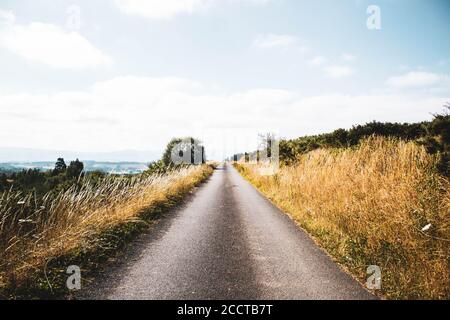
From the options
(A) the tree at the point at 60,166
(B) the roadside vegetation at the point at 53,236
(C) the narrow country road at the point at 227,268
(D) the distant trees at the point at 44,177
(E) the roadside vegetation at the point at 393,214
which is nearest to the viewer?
(C) the narrow country road at the point at 227,268

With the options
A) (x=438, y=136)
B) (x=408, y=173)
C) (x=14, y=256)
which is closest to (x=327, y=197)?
(x=408, y=173)

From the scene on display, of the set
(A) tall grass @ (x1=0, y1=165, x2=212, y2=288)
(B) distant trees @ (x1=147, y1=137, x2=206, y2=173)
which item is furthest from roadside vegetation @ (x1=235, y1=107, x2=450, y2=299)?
(B) distant trees @ (x1=147, y1=137, x2=206, y2=173)

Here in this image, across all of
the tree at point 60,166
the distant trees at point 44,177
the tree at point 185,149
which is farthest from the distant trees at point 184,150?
the distant trees at point 44,177

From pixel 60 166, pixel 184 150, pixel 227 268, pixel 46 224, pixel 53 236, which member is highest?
pixel 184 150

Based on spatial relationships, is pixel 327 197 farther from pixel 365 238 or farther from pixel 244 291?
pixel 244 291

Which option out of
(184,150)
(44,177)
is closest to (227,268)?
(44,177)

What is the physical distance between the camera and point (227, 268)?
532 cm

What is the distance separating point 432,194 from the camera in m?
5.80

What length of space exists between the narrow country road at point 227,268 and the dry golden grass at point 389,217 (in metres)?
0.52

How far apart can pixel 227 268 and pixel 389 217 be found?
11.0 feet

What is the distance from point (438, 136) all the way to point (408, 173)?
973 mm

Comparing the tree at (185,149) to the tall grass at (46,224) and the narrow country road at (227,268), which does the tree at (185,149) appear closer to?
the tall grass at (46,224)

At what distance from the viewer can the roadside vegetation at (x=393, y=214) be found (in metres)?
4.60

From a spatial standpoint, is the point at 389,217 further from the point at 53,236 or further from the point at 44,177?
the point at 44,177
